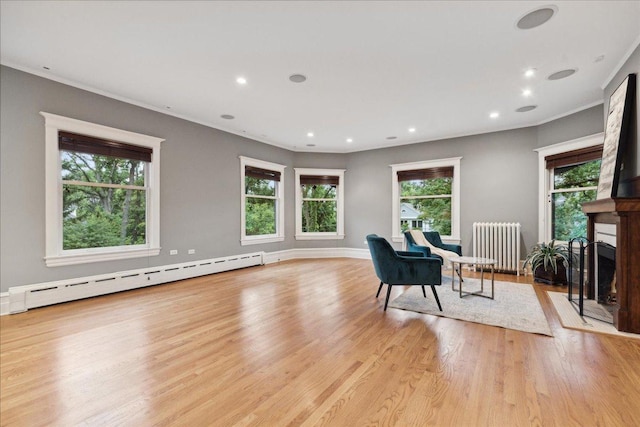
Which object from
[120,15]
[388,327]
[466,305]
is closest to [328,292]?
[388,327]

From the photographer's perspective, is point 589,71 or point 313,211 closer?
point 589,71

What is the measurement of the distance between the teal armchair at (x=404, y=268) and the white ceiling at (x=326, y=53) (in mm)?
2192

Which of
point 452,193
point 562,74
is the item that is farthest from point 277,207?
point 562,74

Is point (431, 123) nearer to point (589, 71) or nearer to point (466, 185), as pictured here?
point (466, 185)

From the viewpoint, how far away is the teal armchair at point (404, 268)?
3.35 m

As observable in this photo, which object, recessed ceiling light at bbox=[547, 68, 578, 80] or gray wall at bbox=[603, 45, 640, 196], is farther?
recessed ceiling light at bbox=[547, 68, 578, 80]

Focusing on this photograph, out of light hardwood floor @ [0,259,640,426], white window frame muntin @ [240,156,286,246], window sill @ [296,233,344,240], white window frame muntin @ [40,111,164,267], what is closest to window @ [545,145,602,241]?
light hardwood floor @ [0,259,640,426]

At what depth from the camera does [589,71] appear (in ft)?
11.7

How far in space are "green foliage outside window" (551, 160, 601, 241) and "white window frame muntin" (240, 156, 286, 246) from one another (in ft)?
18.6

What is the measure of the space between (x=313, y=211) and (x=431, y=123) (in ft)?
12.2

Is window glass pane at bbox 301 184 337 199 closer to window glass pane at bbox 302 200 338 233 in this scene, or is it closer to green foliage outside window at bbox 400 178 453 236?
window glass pane at bbox 302 200 338 233

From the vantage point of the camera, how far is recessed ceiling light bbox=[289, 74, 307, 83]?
3.63m

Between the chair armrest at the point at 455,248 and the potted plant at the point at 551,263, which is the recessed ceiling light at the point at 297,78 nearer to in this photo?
the chair armrest at the point at 455,248

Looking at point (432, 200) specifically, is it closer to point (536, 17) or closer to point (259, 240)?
point (259, 240)
